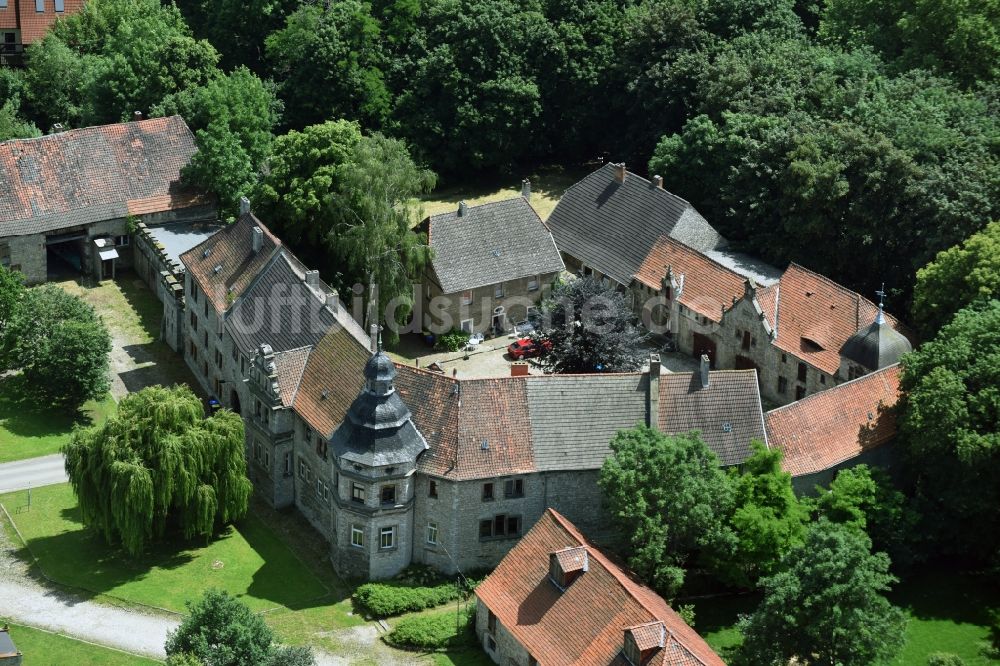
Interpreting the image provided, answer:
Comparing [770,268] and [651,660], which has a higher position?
[770,268]

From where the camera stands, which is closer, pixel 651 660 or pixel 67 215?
pixel 651 660

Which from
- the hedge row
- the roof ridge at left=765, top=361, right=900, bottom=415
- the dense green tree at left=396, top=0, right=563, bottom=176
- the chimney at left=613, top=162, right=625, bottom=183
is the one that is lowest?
the hedge row

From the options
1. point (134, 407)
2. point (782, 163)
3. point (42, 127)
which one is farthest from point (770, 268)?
point (42, 127)

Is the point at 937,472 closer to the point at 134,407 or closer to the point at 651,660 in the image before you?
the point at 651,660

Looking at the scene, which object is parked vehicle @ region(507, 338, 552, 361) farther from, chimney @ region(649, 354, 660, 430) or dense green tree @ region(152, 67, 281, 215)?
dense green tree @ region(152, 67, 281, 215)

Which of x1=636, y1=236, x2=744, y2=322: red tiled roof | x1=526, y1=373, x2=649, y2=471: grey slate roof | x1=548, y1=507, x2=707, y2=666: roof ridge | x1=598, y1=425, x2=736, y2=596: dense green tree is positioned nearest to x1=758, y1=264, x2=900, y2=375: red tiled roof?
x1=636, y1=236, x2=744, y2=322: red tiled roof

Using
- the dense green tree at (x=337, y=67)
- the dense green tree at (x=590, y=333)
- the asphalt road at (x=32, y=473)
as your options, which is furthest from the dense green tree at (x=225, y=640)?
the dense green tree at (x=337, y=67)
